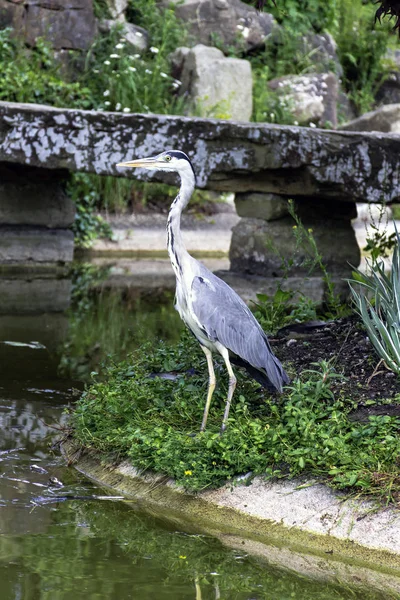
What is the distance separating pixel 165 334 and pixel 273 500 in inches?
146

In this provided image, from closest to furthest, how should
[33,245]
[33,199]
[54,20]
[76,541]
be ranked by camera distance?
1. [76,541]
2. [33,199]
3. [33,245]
4. [54,20]

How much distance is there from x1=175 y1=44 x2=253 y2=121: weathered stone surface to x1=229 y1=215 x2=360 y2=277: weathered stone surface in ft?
17.8

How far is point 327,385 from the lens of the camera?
4.39 m

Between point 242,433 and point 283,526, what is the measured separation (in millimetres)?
480

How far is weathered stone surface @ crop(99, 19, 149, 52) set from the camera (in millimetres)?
14594

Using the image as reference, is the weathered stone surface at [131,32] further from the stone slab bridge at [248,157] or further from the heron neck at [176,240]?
the heron neck at [176,240]

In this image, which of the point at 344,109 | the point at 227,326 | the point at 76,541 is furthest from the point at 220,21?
the point at 76,541

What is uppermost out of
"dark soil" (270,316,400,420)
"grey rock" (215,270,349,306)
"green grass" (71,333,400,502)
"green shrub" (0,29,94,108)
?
"green shrub" (0,29,94,108)

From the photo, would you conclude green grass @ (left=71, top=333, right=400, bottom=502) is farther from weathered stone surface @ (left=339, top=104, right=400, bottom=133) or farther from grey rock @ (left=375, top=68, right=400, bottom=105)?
grey rock @ (left=375, top=68, right=400, bottom=105)

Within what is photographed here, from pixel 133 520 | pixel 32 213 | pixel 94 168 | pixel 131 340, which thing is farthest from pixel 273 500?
pixel 32 213

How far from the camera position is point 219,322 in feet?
14.0

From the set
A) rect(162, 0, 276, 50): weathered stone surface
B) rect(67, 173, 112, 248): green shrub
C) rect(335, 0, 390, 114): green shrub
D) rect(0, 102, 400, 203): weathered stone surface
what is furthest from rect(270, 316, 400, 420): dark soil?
rect(335, 0, 390, 114): green shrub

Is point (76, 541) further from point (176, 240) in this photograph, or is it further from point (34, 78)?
point (34, 78)

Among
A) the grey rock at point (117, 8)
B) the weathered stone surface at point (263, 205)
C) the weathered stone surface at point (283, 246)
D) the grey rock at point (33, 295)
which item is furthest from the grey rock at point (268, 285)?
the grey rock at point (117, 8)
